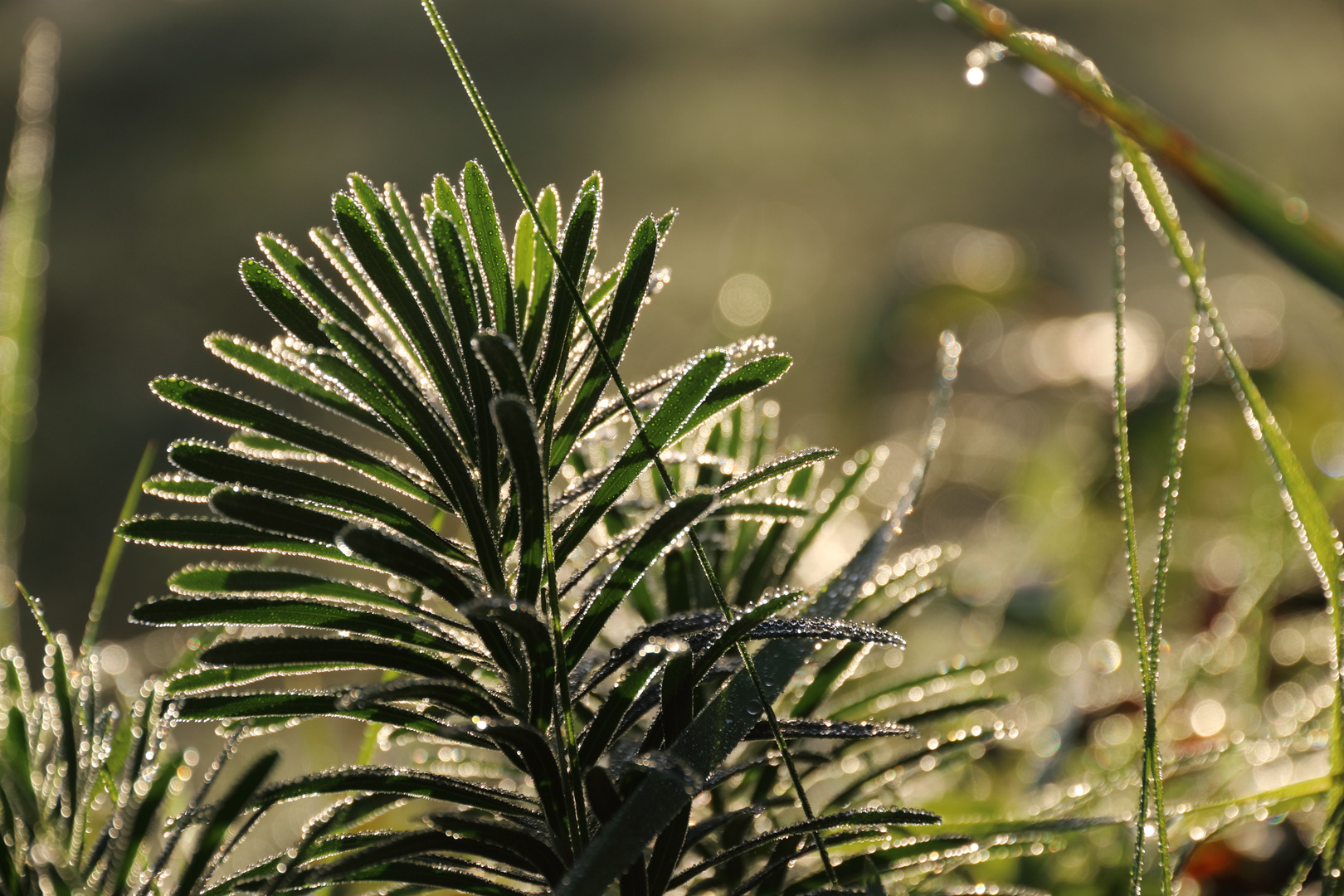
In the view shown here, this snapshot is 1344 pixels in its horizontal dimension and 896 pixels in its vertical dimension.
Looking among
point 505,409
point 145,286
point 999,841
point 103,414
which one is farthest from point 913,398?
point 145,286

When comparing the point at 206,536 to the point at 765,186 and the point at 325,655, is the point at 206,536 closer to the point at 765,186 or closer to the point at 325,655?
the point at 325,655

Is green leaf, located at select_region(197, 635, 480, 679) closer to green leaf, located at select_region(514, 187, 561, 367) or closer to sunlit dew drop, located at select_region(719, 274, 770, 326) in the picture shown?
green leaf, located at select_region(514, 187, 561, 367)

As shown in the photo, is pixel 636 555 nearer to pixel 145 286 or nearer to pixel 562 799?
pixel 562 799

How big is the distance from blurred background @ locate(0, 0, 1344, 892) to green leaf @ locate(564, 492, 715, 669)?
236 millimetres

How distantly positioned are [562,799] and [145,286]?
2.30 m

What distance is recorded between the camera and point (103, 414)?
1855mm

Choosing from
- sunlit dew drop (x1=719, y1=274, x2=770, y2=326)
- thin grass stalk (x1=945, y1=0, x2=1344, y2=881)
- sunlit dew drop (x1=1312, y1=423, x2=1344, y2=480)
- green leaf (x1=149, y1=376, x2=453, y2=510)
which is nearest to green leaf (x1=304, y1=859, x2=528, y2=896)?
green leaf (x1=149, y1=376, x2=453, y2=510)

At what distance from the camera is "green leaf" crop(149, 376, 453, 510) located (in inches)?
10.4

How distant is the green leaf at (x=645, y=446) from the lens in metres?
0.27

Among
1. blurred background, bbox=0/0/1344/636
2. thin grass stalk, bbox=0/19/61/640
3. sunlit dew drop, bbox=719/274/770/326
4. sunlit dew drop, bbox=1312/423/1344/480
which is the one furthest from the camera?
blurred background, bbox=0/0/1344/636

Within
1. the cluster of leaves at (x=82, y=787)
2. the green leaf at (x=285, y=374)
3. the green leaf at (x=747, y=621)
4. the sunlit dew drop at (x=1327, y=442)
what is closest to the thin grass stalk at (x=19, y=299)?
the cluster of leaves at (x=82, y=787)

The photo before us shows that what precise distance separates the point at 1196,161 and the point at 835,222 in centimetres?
217

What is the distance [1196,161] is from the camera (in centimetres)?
34

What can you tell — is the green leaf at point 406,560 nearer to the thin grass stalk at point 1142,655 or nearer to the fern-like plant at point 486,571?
the fern-like plant at point 486,571
